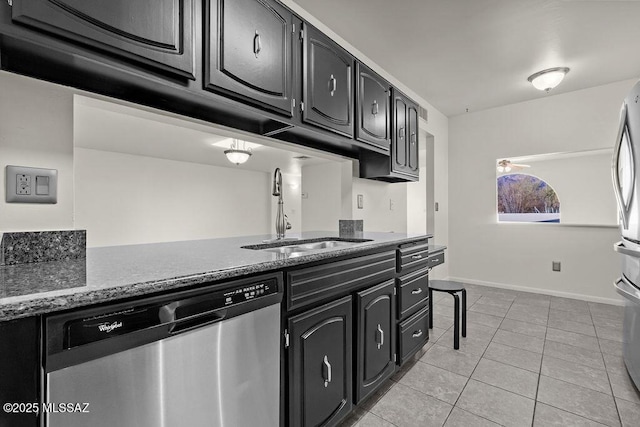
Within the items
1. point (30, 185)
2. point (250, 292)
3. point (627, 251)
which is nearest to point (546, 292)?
point (627, 251)

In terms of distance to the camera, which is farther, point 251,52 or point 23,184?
point 251,52

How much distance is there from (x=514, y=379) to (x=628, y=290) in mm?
913

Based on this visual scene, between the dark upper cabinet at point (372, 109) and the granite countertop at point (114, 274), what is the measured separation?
3.92 ft

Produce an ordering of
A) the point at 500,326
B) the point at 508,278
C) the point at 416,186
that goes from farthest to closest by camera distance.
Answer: the point at 416,186 < the point at 508,278 < the point at 500,326

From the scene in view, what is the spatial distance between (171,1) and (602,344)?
148 inches

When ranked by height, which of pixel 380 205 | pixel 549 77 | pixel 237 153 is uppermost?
pixel 549 77

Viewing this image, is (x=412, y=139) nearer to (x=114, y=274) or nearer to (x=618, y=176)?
(x=618, y=176)

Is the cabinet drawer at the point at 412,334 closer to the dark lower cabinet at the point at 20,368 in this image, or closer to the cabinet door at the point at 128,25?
the dark lower cabinet at the point at 20,368

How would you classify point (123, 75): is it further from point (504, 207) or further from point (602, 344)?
point (504, 207)

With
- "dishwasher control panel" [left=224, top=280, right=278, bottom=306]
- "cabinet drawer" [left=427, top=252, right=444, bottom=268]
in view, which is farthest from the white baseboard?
"dishwasher control panel" [left=224, top=280, right=278, bottom=306]

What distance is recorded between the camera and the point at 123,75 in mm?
1056

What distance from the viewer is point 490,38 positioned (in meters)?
2.63

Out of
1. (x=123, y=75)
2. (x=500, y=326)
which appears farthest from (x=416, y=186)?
(x=123, y=75)

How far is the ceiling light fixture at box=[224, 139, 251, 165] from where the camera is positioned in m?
2.04
